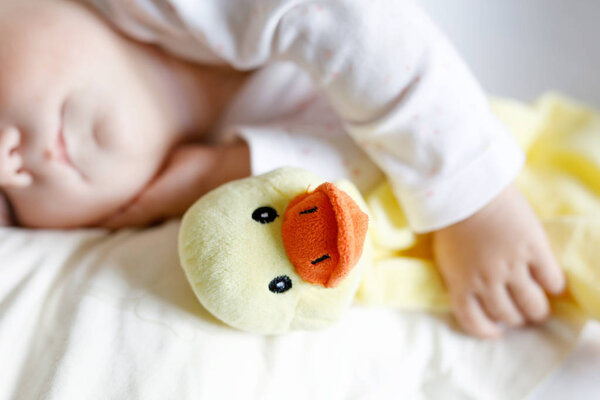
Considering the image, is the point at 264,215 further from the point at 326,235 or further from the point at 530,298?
the point at 530,298

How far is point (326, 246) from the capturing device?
1.37ft

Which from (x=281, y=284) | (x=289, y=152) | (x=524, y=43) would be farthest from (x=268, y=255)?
(x=524, y=43)

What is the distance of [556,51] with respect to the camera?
1.03m

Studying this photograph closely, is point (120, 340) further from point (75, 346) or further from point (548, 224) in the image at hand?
point (548, 224)

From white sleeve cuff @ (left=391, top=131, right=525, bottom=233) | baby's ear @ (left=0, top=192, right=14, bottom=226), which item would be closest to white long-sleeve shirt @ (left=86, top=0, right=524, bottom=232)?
white sleeve cuff @ (left=391, top=131, right=525, bottom=233)

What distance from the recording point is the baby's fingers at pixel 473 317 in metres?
0.61

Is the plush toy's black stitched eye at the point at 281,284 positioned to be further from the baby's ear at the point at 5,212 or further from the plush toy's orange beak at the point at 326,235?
the baby's ear at the point at 5,212

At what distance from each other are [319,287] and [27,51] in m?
0.39

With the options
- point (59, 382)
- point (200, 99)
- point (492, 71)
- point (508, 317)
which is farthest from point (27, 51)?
point (492, 71)

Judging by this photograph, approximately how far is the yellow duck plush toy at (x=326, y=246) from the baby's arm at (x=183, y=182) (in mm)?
148

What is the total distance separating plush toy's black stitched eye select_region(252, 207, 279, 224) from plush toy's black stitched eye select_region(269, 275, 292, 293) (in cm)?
5

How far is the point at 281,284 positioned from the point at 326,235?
79 millimetres

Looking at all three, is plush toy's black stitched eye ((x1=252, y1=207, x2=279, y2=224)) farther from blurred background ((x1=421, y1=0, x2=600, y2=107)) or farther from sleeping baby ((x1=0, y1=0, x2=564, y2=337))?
blurred background ((x1=421, y1=0, x2=600, y2=107))

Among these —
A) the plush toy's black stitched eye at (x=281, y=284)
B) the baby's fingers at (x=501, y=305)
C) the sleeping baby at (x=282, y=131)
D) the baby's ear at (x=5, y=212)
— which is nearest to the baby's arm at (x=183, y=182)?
the sleeping baby at (x=282, y=131)
